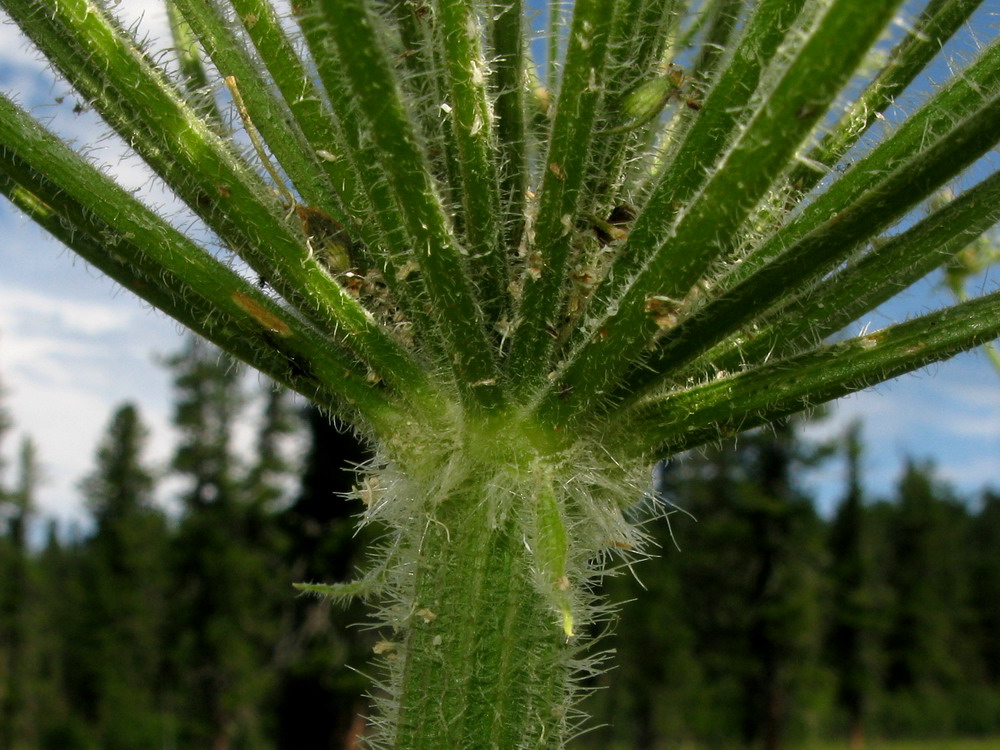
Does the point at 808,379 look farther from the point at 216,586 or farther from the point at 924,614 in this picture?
the point at 924,614

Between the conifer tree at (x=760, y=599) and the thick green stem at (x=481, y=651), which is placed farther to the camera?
the conifer tree at (x=760, y=599)

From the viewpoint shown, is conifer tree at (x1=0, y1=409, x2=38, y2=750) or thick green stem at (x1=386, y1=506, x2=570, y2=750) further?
conifer tree at (x1=0, y1=409, x2=38, y2=750)

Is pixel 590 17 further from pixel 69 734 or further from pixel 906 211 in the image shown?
pixel 69 734

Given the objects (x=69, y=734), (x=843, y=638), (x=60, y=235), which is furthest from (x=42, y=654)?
(x=60, y=235)

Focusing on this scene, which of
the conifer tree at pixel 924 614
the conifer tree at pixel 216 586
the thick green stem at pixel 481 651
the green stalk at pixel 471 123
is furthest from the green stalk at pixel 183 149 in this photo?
the conifer tree at pixel 924 614

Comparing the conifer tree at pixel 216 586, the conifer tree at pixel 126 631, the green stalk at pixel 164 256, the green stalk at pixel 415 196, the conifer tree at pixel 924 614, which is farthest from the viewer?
the conifer tree at pixel 924 614

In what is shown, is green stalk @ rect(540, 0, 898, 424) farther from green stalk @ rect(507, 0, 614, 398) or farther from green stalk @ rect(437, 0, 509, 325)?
green stalk @ rect(437, 0, 509, 325)

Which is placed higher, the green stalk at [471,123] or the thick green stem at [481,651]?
the green stalk at [471,123]

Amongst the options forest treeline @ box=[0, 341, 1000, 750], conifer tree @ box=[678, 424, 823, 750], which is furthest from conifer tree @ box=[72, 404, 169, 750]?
conifer tree @ box=[678, 424, 823, 750]

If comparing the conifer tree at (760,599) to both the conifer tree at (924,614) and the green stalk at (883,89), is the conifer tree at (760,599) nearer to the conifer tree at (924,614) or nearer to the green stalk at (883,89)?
the conifer tree at (924,614)
